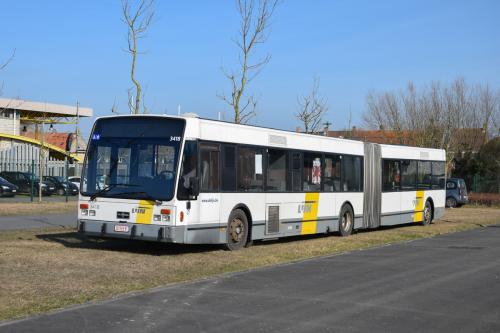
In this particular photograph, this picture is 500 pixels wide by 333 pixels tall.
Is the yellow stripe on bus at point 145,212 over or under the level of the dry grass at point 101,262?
over

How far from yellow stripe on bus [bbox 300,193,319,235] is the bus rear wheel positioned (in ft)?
27.5

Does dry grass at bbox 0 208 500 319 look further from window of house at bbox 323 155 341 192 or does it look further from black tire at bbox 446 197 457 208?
black tire at bbox 446 197 457 208

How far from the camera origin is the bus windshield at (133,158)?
1355 cm

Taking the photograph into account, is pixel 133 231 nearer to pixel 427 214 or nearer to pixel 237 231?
pixel 237 231

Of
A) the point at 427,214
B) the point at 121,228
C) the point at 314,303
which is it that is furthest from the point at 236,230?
the point at 427,214

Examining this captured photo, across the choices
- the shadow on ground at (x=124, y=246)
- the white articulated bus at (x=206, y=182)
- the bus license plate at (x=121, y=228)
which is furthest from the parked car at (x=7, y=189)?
the bus license plate at (x=121, y=228)

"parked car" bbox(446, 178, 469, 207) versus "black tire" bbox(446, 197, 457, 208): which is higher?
"parked car" bbox(446, 178, 469, 207)

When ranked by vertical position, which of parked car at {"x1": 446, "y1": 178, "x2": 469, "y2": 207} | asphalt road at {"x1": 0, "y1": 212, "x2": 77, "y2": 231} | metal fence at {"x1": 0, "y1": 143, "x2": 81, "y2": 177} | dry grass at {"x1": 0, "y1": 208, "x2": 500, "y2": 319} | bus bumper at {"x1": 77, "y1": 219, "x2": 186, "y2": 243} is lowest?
dry grass at {"x1": 0, "y1": 208, "x2": 500, "y2": 319}

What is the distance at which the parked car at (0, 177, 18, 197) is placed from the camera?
38500 mm

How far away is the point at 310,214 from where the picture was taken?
18156 millimetres

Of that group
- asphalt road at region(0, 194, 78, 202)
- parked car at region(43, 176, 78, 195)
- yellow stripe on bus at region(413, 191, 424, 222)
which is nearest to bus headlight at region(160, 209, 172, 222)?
yellow stripe on bus at region(413, 191, 424, 222)

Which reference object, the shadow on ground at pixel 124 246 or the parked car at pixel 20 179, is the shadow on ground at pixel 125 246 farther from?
the parked car at pixel 20 179

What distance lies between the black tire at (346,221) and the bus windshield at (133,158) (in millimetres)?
7700

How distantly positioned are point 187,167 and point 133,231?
1.63 meters
